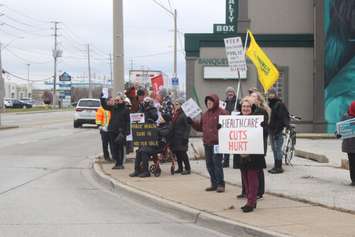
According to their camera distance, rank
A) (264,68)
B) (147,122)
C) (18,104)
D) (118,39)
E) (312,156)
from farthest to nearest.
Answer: (18,104) → (118,39) → (312,156) → (264,68) → (147,122)

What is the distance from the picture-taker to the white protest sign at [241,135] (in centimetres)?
939

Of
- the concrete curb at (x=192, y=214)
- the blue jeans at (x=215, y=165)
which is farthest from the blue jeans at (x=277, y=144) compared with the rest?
the concrete curb at (x=192, y=214)

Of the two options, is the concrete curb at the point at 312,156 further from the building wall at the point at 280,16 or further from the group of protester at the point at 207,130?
the building wall at the point at 280,16

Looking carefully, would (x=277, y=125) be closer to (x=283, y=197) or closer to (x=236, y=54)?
(x=236, y=54)

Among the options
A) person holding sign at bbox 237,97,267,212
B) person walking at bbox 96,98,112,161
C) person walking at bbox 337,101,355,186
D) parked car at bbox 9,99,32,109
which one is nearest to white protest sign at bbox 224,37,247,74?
person walking at bbox 337,101,355,186

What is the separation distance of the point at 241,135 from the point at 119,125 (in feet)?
19.6

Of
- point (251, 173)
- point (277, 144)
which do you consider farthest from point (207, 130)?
point (277, 144)

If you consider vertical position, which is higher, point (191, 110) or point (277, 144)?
point (191, 110)

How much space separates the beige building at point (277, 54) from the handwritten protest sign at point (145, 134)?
1307 centimetres

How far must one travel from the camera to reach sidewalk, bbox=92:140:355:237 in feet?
27.7

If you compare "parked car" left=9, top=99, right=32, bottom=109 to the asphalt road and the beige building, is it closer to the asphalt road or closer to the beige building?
the beige building

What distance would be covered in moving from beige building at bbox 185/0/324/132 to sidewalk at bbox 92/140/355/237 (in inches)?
462

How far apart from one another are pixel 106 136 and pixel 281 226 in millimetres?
8775

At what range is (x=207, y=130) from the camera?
1122cm
